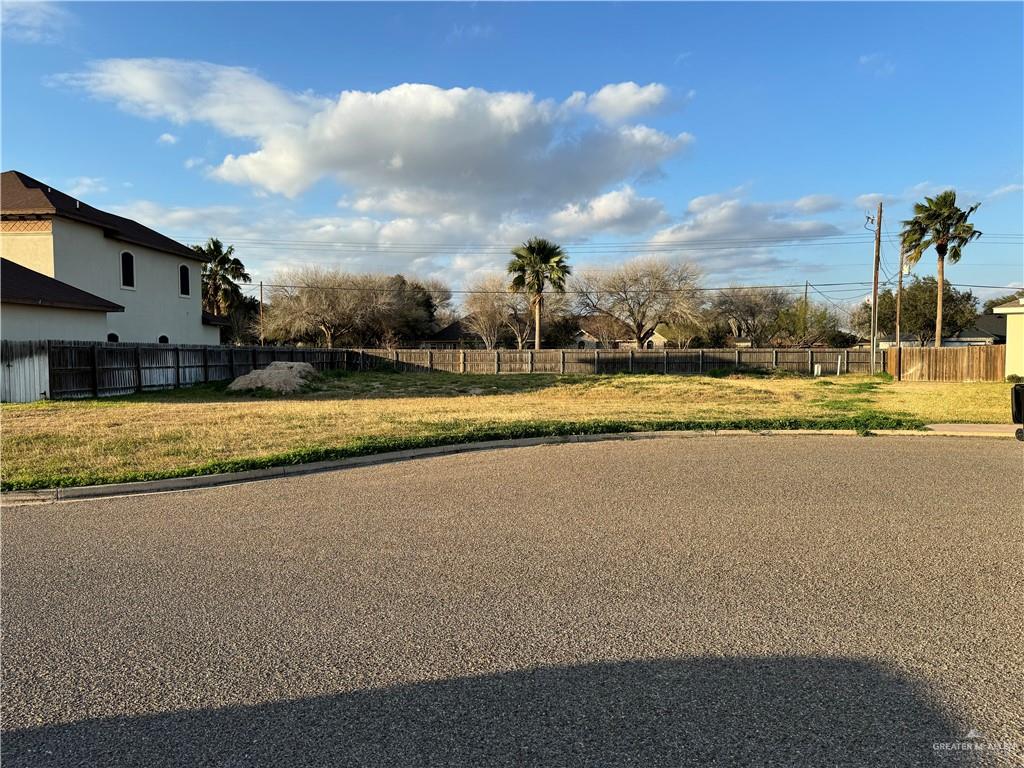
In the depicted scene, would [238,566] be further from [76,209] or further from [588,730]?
[76,209]

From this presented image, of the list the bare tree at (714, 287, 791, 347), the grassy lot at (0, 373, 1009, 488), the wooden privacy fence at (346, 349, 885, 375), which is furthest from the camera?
the bare tree at (714, 287, 791, 347)

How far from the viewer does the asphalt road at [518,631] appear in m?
2.88

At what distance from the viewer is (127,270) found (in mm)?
31875

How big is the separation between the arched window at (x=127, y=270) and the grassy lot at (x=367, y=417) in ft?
32.7

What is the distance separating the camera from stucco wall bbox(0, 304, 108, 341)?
72.4 ft

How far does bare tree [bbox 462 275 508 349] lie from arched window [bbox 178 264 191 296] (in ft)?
111

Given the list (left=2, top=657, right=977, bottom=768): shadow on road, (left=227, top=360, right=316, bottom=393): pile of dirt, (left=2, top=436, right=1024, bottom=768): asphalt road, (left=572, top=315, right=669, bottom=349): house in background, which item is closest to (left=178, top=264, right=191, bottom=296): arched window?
(left=227, top=360, right=316, bottom=393): pile of dirt

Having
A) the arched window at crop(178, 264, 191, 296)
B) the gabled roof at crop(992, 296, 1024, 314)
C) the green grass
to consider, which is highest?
the arched window at crop(178, 264, 191, 296)

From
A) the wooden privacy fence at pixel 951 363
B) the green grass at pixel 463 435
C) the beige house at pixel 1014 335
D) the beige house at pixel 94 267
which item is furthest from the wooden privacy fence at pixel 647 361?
the green grass at pixel 463 435

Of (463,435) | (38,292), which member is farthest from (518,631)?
(38,292)

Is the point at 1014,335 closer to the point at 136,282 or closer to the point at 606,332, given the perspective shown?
the point at 606,332

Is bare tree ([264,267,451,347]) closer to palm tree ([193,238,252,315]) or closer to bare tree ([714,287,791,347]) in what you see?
palm tree ([193,238,252,315])

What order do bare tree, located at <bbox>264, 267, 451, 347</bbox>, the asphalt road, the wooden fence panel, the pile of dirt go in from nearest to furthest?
the asphalt road → the wooden fence panel → the pile of dirt → bare tree, located at <bbox>264, 267, 451, 347</bbox>

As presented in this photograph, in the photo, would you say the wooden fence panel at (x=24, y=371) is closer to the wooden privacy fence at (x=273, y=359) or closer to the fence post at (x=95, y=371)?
the wooden privacy fence at (x=273, y=359)
